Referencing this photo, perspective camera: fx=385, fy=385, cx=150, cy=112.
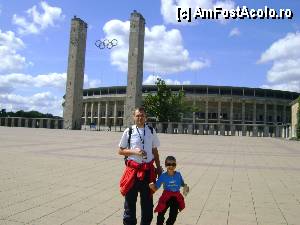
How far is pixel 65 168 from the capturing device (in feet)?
39.0

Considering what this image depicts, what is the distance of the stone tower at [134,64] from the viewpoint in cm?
5641

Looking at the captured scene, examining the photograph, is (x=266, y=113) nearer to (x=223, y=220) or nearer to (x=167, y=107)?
(x=167, y=107)

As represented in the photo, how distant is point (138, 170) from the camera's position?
213 inches

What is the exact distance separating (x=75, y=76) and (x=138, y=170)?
56.7 metres

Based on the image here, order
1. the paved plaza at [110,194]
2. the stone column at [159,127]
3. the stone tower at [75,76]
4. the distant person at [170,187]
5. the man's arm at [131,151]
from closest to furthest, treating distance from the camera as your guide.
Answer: the man's arm at [131,151], the distant person at [170,187], the paved plaza at [110,194], the stone column at [159,127], the stone tower at [75,76]

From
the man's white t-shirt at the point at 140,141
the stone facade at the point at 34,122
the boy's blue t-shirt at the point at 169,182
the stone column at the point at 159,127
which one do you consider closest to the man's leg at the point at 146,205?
the boy's blue t-shirt at the point at 169,182

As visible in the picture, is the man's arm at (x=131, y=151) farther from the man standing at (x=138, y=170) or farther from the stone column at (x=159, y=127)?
the stone column at (x=159, y=127)

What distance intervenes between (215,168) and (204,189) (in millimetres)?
4262

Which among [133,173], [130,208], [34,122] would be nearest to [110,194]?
[130,208]

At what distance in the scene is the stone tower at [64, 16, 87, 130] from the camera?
198ft

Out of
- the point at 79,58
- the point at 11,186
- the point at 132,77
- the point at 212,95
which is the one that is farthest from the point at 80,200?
the point at 212,95

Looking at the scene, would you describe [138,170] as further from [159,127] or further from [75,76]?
[75,76]

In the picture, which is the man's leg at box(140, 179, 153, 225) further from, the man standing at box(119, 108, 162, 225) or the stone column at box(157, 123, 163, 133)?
the stone column at box(157, 123, 163, 133)

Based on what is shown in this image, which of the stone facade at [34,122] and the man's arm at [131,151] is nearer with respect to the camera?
the man's arm at [131,151]
